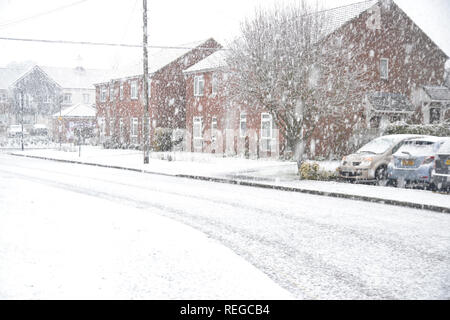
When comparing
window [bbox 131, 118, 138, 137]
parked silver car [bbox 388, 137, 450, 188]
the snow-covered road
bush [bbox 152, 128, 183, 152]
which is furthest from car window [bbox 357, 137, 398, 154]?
window [bbox 131, 118, 138, 137]

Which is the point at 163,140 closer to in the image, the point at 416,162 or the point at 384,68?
the point at 384,68

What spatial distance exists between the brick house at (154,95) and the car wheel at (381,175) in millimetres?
23367

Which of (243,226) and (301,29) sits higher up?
(301,29)

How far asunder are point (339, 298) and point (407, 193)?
29.0 feet

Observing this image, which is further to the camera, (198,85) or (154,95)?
(154,95)

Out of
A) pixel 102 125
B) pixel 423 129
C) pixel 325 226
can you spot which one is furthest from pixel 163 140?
pixel 325 226

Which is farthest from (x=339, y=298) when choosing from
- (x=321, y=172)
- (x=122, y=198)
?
(x=321, y=172)

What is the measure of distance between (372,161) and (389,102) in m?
13.0

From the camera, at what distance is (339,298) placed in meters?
5.11

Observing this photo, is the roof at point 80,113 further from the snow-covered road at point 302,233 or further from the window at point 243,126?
the snow-covered road at point 302,233

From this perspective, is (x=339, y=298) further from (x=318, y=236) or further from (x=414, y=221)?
(x=414, y=221)

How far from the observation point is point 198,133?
1423 inches

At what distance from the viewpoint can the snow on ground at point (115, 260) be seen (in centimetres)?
515

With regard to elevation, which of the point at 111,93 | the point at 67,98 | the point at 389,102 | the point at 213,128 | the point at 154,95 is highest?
the point at 67,98
